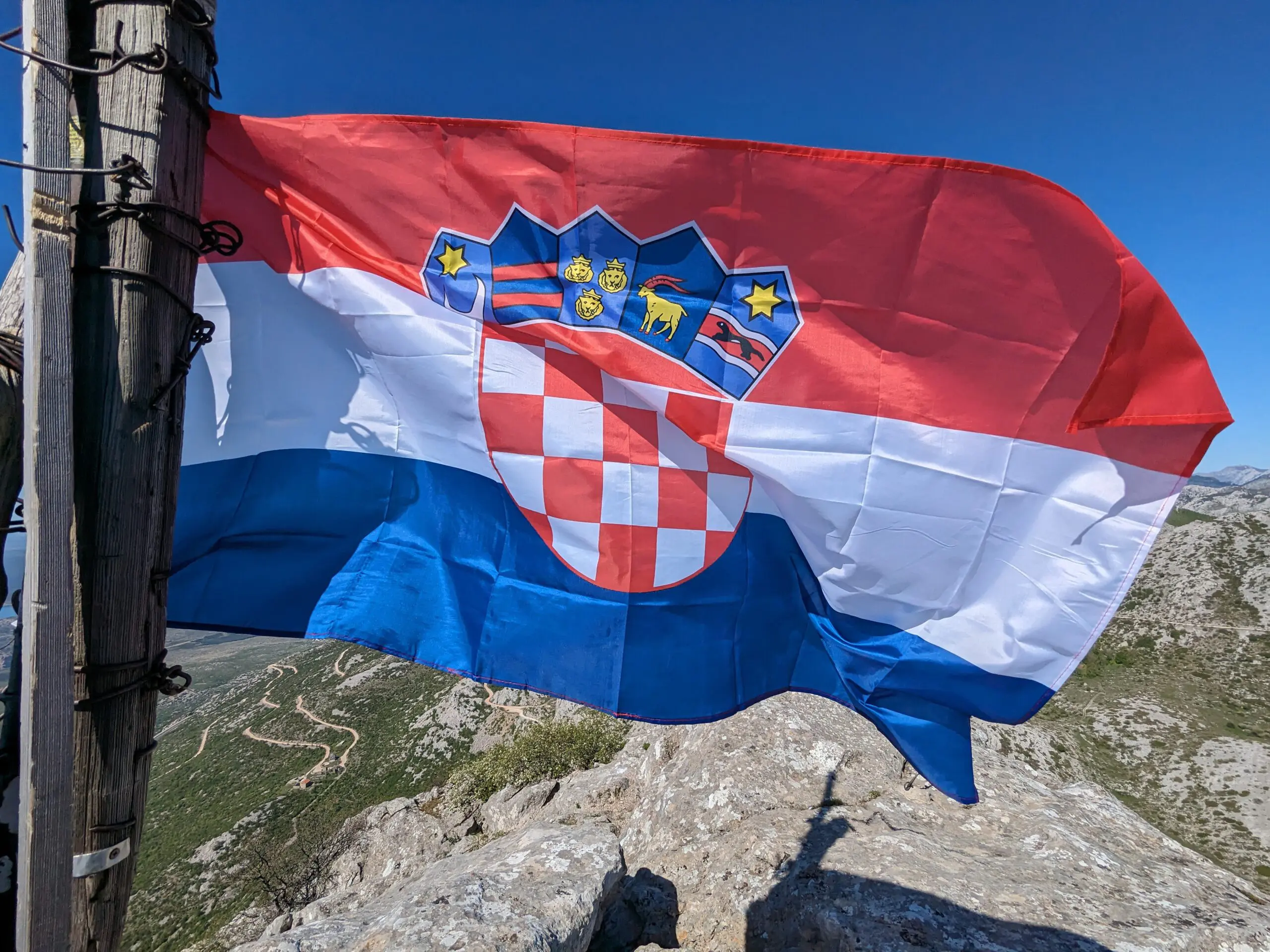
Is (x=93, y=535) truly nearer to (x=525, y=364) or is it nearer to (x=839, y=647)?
(x=525, y=364)

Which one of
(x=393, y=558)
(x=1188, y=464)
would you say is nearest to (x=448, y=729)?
(x=393, y=558)

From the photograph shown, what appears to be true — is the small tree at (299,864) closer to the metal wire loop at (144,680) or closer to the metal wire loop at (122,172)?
the metal wire loop at (144,680)

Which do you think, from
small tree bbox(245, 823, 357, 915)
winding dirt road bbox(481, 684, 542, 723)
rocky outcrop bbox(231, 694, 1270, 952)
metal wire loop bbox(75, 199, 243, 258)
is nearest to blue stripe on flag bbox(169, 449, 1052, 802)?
metal wire loop bbox(75, 199, 243, 258)

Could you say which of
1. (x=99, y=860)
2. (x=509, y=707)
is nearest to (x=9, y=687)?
(x=99, y=860)

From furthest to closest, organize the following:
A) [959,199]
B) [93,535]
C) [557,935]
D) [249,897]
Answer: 1. [249,897]
2. [557,935]
3. [959,199]
4. [93,535]

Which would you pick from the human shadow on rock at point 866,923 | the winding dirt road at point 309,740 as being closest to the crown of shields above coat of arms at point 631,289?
the human shadow on rock at point 866,923

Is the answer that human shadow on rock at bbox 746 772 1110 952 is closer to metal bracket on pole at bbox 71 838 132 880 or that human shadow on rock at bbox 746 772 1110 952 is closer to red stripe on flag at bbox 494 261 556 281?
metal bracket on pole at bbox 71 838 132 880

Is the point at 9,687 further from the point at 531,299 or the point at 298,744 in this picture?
the point at 298,744
